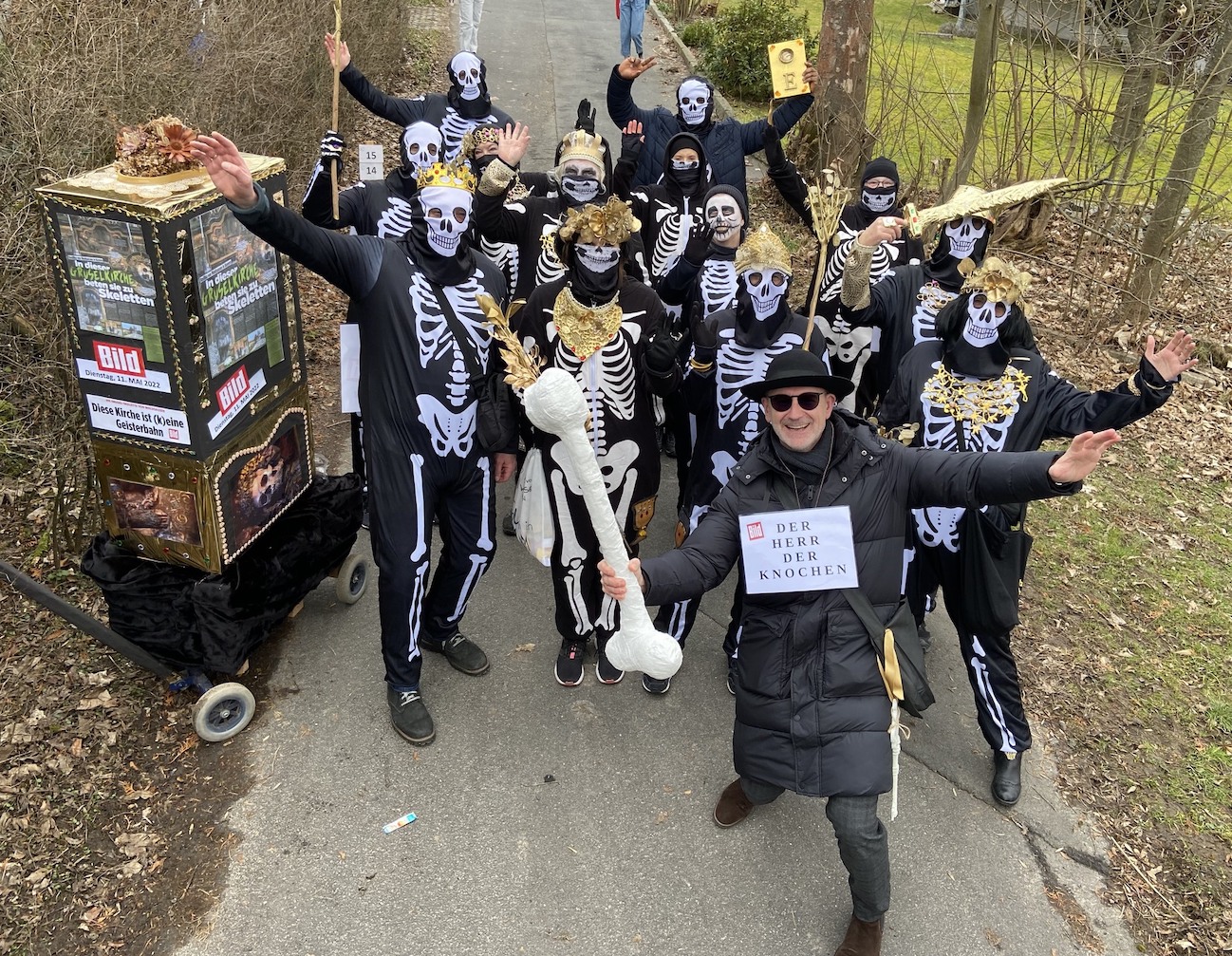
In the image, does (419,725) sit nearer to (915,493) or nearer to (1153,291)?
(915,493)

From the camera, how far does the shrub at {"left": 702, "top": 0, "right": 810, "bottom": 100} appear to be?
14.3m

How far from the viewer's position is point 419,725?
441cm

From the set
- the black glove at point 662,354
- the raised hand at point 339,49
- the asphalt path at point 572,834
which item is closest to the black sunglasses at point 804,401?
the black glove at point 662,354

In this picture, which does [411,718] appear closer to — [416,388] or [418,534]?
[418,534]

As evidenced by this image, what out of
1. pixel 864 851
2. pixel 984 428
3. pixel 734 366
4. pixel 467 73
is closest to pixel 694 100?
pixel 467 73

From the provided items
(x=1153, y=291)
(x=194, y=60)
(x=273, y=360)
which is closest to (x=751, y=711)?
(x=273, y=360)

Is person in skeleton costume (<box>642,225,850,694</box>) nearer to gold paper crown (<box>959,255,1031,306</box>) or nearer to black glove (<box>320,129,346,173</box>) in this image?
gold paper crown (<box>959,255,1031,306</box>)

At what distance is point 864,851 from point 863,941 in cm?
46

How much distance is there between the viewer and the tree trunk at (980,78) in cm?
908

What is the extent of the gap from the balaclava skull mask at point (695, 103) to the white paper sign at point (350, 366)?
12.1ft

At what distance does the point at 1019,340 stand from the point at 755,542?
176 centimetres

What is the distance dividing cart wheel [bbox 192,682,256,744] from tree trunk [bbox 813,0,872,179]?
8538 millimetres

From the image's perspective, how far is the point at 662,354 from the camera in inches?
168

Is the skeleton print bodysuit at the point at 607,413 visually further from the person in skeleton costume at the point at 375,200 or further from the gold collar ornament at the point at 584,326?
the person in skeleton costume at the point at 375,200
